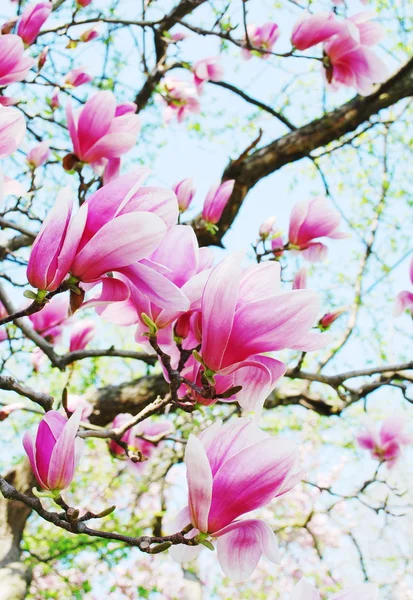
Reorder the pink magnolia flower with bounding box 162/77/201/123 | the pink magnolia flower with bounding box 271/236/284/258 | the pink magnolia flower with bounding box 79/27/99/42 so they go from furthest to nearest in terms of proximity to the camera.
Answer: the pink magnolia flower with bounding box 162/77/201/123 < the pink magnolia flower with bounding box 79/27/99/42 < the pink magnolia flower with bounding box 271/236/284/258

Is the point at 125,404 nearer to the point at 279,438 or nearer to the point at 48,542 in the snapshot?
the point at 48,542

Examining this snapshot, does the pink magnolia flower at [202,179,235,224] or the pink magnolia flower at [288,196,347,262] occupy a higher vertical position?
the pink magnolia flower at [202,179,235,224]

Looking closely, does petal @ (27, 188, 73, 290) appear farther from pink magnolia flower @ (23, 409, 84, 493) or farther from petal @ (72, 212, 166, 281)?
pink magnolia flower @ (23, 409, 84, 493)

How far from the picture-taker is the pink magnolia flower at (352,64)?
5.48 ft

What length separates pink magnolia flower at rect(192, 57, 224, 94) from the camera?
7.54 feet

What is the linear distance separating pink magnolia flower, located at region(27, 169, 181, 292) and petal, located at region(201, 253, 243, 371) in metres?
0.04

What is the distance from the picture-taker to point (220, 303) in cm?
61

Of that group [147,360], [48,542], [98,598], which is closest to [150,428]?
[147,360]

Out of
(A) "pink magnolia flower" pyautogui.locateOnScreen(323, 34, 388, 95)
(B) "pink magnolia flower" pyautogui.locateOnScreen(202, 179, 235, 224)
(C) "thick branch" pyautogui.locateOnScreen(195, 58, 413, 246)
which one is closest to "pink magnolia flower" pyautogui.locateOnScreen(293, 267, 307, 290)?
(B) "pink magnolia flower" pyautogui.locateOnScreen(202, 179, 235, 224)

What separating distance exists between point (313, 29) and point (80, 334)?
48.0 inches

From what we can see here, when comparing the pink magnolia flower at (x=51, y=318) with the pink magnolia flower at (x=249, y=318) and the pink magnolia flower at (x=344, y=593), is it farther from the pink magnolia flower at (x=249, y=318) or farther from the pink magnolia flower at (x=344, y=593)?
the pink magnolia flower at (x=344, y=593)

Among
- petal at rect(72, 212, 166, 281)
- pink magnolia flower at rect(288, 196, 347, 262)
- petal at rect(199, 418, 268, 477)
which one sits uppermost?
pink magnolia flower at rect(288, 196, 347, 262)

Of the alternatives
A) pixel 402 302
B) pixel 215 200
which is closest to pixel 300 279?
pixel 402 302

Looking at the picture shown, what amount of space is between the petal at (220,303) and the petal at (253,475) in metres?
0.12
